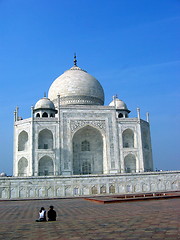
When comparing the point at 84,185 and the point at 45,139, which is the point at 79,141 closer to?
the point at 45,139

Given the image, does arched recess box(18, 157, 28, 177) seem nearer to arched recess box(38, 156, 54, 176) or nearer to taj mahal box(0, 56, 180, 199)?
taj mahal box(0, 56, 180, 199)

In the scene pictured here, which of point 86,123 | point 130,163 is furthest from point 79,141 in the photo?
point 130,163

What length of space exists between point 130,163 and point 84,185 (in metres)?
7.13

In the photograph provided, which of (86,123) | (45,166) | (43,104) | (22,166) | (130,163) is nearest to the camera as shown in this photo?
(45,166)

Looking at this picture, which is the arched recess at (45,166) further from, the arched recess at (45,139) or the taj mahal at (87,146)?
the arched recess at (45,139)

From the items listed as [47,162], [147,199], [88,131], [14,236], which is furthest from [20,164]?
[14,236]

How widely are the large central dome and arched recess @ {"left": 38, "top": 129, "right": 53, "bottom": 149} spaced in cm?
467

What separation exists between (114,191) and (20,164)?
30.8 ft

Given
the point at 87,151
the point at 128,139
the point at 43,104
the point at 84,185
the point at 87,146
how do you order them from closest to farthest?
the point at 84,185
the point at 87,151
the point at 43,104
the point at 87,146
the point at 128,139

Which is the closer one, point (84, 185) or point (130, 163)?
point (84, 185)

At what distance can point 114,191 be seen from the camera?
21781mm

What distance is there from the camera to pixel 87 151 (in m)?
27.6

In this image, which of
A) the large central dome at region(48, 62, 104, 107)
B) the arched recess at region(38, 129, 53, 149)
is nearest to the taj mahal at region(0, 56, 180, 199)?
the arched recess at region(38, 129, 53, 149)

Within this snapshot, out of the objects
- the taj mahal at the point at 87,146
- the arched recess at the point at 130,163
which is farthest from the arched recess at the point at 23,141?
the arched recess at the point at 130,163
